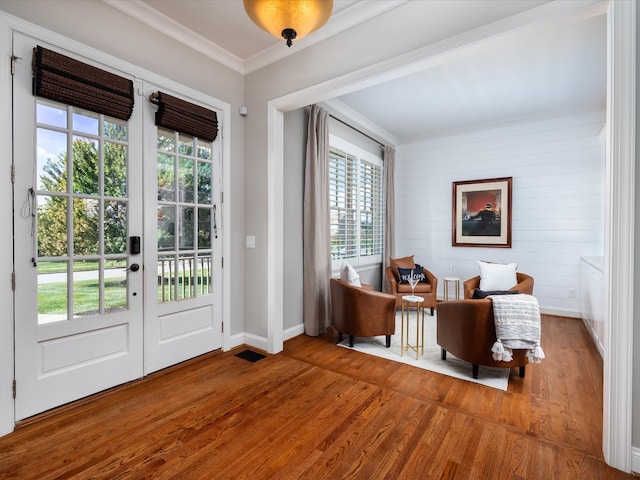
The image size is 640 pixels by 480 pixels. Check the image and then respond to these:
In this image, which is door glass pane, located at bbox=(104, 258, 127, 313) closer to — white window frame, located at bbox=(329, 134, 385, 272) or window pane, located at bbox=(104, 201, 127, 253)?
window pane, located at bbox=(104, 201, 127, 253)

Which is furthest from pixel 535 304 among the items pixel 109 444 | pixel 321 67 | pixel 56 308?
pixel 56 308

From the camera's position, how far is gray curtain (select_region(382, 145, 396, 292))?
5.79 m

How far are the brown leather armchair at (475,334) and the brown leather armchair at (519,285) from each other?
3.40 ft

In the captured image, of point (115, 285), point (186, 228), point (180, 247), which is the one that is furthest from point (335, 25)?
point (115, 285)

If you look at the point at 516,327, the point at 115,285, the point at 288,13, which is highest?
the point at 288,13

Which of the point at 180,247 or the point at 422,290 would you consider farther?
the point at 422,290

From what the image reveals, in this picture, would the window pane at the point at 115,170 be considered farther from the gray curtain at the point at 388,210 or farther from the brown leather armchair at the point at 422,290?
the gray curtain at the point at 388,210

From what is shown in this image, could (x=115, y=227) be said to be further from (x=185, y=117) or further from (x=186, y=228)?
(x=185, y=117)

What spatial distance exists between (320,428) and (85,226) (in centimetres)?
220

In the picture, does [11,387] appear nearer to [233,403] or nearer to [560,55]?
[233,403]

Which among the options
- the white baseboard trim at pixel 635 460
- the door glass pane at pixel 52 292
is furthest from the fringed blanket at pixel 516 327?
the door glass pane at pixel 52 292

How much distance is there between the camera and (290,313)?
3801 mm

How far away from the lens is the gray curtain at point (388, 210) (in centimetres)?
579

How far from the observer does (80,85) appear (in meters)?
2.21
